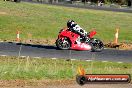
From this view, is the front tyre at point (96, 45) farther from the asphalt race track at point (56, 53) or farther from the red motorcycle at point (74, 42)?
the asphalt race track at point (56, 53)

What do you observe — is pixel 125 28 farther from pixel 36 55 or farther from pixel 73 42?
pixel 36 55

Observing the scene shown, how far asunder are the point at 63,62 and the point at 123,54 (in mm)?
5522

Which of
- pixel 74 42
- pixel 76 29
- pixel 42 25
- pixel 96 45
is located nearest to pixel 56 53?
pixel 74 42

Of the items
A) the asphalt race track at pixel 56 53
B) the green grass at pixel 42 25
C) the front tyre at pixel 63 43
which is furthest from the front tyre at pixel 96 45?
the green grass at pixel 42 25

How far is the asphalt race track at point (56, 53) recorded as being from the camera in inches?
920

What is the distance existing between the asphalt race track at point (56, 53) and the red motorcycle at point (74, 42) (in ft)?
1.13

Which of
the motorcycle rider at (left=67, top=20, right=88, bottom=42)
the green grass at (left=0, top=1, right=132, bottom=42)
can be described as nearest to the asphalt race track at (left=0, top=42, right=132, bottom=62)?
the motorcycle rider at (left=67, top=20, right=88, bottom=42)

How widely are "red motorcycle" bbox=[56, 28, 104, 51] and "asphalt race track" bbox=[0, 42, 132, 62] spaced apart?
0.35 metres

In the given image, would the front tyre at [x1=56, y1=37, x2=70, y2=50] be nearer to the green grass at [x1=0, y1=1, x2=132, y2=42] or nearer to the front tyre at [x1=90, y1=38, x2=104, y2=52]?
the front tyre at [x1=90, y1=38, x2=104, y2=52]

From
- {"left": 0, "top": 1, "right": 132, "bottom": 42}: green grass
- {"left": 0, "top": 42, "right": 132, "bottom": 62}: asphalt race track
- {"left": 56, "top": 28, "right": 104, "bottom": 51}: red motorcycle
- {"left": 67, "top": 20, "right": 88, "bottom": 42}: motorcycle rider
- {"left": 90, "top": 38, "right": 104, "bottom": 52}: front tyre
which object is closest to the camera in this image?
{"left": 0, "top": 42, "right": 132, "bottom": 62}: asphalt race track

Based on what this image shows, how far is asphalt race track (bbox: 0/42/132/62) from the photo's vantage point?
23378 millimetres

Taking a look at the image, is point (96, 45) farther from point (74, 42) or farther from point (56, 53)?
point (56, 53)

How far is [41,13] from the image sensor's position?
165 ft

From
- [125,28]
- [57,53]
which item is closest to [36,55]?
[57,53]
